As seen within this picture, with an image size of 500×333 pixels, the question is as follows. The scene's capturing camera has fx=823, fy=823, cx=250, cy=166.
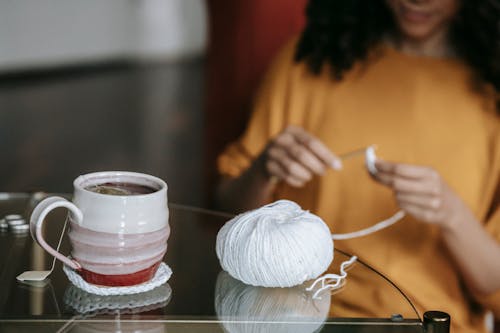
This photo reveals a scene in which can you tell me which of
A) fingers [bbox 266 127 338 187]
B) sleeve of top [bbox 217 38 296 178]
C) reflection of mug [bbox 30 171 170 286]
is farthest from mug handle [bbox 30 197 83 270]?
sleeve of top [bbox 217 38 296 178]

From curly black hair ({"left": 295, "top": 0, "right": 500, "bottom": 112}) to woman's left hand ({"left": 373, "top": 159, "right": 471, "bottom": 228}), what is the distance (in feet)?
0.91

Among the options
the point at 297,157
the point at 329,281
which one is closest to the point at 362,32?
the point at 297,157

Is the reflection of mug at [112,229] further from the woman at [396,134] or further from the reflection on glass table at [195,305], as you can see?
the woman at [396,134]

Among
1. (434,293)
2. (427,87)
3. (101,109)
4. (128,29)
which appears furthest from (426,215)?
(128,29)

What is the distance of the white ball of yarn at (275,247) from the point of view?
0.83 meters

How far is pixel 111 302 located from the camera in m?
0.83

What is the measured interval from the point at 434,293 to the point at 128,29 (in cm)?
501

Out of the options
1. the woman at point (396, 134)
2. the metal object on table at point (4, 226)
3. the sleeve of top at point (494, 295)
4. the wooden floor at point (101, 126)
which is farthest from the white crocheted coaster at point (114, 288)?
the wooden floor at point (101, 126)

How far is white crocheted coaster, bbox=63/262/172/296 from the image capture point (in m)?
0.83

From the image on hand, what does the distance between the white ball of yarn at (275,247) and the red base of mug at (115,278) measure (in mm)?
91

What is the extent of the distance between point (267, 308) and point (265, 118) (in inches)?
25.3

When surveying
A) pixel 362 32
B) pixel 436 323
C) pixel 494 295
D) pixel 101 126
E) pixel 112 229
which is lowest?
pixel 101 126

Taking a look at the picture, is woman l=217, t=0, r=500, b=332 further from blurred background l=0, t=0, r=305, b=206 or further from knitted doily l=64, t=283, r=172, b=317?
knitted doily l=64, t=283, r=172, b=317

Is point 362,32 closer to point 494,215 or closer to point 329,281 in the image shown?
point 494,215
